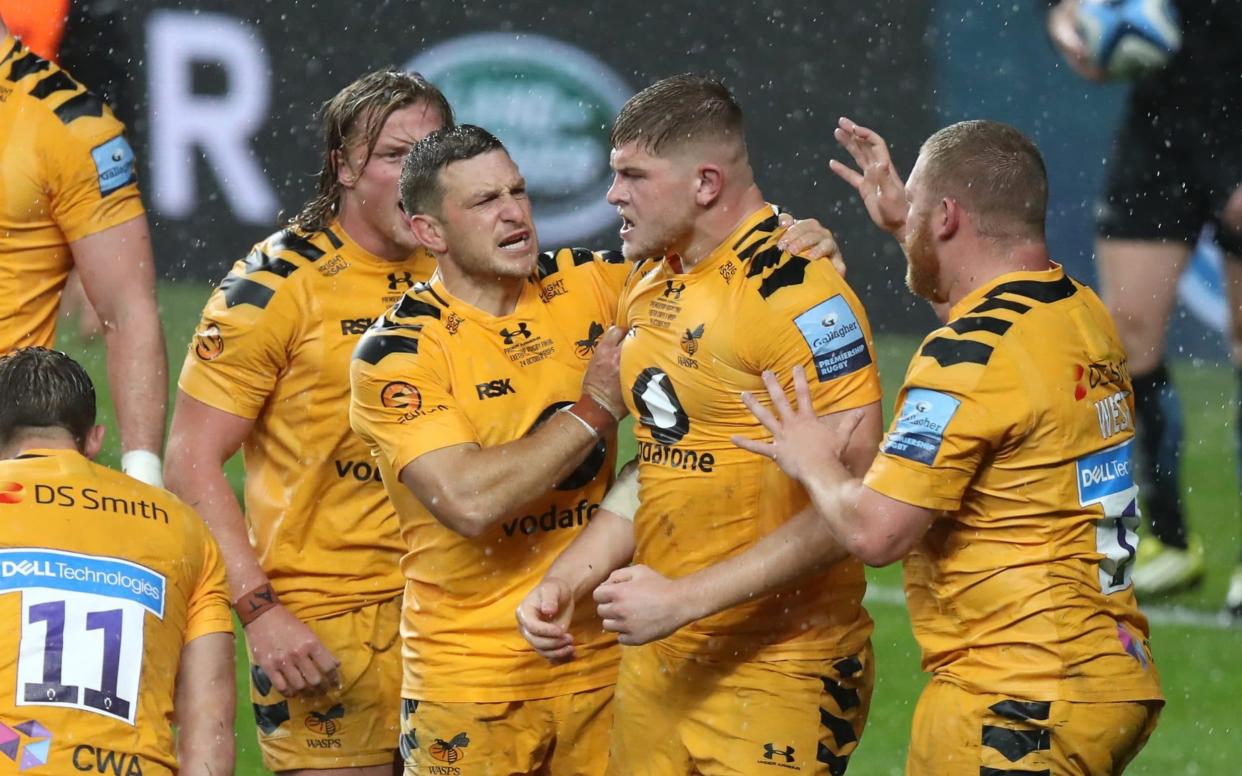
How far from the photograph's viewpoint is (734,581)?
13.5 ft

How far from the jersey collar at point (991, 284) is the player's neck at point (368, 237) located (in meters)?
1.82

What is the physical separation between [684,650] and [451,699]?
638 millimetres

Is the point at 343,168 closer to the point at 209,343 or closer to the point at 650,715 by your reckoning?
the point at 209,343

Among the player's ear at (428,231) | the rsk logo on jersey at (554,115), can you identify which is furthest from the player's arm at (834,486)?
the rsk logo on jersey at (554,115)

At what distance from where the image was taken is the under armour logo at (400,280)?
5297 mm

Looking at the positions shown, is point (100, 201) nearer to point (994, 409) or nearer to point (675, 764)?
point (675, 764)

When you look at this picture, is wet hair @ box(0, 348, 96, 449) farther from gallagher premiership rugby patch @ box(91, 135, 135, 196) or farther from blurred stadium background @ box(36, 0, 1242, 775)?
blurred stadium background @ box(36, 0, 1242, 775)

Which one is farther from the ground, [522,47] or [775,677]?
[522,47]

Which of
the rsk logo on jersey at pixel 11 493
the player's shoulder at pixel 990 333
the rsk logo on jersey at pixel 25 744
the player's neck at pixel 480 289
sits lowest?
the rsk logo on jersey at pixel 25 744

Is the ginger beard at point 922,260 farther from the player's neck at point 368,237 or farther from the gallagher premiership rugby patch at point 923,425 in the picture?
the player's neck at point 368,237

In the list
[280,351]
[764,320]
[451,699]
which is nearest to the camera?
[764,320]

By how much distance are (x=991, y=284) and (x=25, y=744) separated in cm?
228

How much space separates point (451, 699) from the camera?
15.3 ft

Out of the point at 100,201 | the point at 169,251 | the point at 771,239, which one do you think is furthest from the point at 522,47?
the point at 771,239
